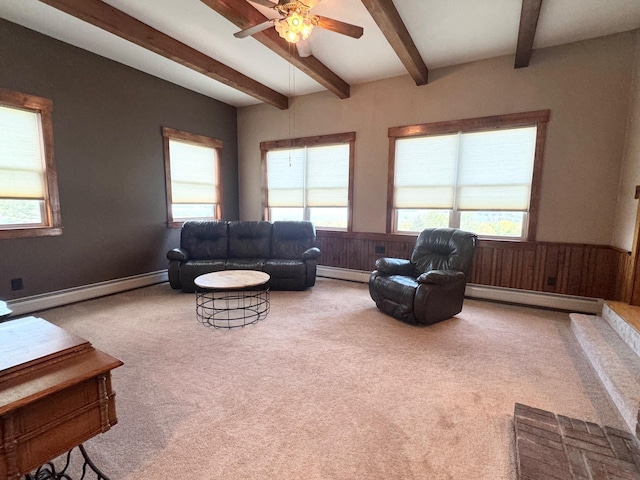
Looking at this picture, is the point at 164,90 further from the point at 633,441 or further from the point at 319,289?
the point at 633,441

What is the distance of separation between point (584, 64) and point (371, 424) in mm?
4392

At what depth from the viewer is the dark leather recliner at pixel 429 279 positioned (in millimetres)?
3053

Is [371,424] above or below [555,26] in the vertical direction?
below

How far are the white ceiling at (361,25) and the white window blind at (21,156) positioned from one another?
991 millimetres

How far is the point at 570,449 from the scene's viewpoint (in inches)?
59.9

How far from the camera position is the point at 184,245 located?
459 centimetres

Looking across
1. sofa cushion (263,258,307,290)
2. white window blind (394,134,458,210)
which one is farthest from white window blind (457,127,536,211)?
sofa cushion (263,258,307,290)

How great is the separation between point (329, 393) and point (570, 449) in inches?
51.1

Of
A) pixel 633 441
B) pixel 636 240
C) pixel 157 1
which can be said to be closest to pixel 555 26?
pixel 636 240

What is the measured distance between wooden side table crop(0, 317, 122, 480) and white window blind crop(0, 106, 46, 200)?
308 cm

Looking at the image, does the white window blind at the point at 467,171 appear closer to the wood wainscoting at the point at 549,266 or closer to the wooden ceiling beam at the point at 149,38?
the wood wainscoting at the point at 549,266

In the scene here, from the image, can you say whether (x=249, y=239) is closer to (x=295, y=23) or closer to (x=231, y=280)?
(x=231, y=280)

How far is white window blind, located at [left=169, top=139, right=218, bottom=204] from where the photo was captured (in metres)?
4.94

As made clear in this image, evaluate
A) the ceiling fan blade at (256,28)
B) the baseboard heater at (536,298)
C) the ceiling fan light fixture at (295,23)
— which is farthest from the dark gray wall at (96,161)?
the baseboard heater at (536,298)
